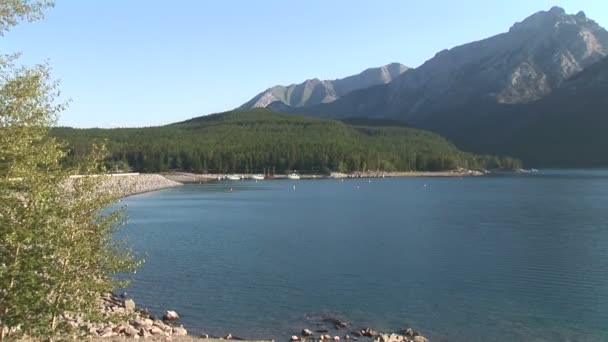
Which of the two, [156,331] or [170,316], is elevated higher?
[156,331]

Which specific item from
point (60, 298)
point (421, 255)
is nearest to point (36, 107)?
point (60, 298)

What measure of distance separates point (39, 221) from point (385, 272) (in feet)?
109

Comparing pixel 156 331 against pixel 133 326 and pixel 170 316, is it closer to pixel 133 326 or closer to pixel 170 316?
pixel 133 326

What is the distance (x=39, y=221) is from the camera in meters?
12.2

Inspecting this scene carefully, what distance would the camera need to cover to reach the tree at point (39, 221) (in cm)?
1218

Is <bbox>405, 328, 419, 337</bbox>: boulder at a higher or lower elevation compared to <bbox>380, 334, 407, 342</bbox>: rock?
lower

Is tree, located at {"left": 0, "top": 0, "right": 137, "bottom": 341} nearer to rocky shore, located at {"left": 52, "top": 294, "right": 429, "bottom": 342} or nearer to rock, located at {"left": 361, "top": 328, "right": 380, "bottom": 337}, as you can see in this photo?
rocky shore, located at {"left": 52, "top": 294, "right": 429, "bottom": 342}

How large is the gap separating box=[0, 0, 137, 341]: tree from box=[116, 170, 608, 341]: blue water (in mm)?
15390

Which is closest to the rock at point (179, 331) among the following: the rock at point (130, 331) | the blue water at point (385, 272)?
the blue water at point (385, 272)

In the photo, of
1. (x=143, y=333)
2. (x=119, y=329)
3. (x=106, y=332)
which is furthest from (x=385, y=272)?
(x=106, y=332)

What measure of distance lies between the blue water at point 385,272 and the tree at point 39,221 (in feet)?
50.5

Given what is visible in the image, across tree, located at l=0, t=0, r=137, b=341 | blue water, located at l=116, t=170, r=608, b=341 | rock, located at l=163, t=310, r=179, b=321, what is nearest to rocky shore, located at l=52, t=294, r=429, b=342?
rock, located at l=163, t=310, r=179, b=321

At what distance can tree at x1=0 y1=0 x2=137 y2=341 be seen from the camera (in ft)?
40.0

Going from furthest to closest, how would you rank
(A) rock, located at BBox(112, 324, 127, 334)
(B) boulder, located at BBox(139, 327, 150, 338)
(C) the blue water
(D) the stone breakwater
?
(C) the blue water → (B) boulder, located at BBox(139, 327, 150, 338) → (A) rock, located at BBox(112, 324, 127, 334) → (D) the stone breakwater
